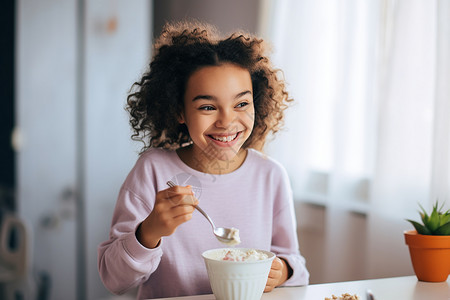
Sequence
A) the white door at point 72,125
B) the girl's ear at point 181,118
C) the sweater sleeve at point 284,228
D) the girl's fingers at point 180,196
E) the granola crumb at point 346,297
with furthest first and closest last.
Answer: the white door at point 72,125, the sweater sleeve at point 284,228, the girl's ear at point 181,118, the granola crumb at point 346,297, the girl's fingers at point 180,196

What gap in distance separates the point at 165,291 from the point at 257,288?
1.02ft

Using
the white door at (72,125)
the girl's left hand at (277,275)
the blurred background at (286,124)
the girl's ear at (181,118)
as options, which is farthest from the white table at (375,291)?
the white door at (72,125)

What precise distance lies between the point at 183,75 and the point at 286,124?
1318 millimetres

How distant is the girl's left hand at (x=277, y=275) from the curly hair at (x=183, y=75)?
306 mm

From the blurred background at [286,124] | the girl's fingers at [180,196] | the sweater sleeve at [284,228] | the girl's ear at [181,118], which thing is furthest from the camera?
the blurred background at [286,124]

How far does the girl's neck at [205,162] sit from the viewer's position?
1115 millimetres

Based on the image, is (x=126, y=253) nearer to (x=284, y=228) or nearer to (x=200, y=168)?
(x=200, y=168)

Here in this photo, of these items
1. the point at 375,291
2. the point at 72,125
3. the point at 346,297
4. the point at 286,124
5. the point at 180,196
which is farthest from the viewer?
the point at 72,125

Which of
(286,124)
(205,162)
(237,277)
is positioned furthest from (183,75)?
(286,124)

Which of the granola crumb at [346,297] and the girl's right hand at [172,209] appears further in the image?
the granola crumb at [346,297]

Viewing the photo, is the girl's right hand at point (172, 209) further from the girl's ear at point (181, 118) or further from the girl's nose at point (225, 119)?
the girl's ear at point (181, 118)

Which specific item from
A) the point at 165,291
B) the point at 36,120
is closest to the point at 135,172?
the point at 165,291

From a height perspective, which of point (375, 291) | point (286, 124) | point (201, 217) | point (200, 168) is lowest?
point (375, 291)

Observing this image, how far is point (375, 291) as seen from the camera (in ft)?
3.38
